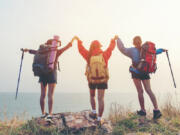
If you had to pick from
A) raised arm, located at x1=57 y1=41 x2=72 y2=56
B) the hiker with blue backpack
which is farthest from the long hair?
the hiker with blue backpack

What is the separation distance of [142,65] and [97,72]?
1643mm

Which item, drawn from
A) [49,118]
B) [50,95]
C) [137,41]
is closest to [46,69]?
[50,95]

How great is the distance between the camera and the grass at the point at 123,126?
228 inches

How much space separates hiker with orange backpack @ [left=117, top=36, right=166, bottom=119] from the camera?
675cm

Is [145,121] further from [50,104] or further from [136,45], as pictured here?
[50,104]

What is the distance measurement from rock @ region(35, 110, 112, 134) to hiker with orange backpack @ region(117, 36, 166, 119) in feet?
5.71

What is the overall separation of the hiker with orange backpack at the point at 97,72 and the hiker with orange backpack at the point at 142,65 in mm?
876

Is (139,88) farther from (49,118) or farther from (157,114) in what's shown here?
(49,118)

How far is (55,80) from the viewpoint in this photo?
6.50 metres

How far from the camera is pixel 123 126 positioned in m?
6.44

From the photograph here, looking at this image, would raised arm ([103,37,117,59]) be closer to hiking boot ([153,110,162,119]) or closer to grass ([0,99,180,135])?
grass ([0,99,180,135])

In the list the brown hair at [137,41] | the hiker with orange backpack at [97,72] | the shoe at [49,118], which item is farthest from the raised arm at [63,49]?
the brown hair at [137,41]

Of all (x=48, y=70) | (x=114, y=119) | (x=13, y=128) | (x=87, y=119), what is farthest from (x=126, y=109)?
(x=13, y=128)

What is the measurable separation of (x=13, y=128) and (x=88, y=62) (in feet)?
10.1
